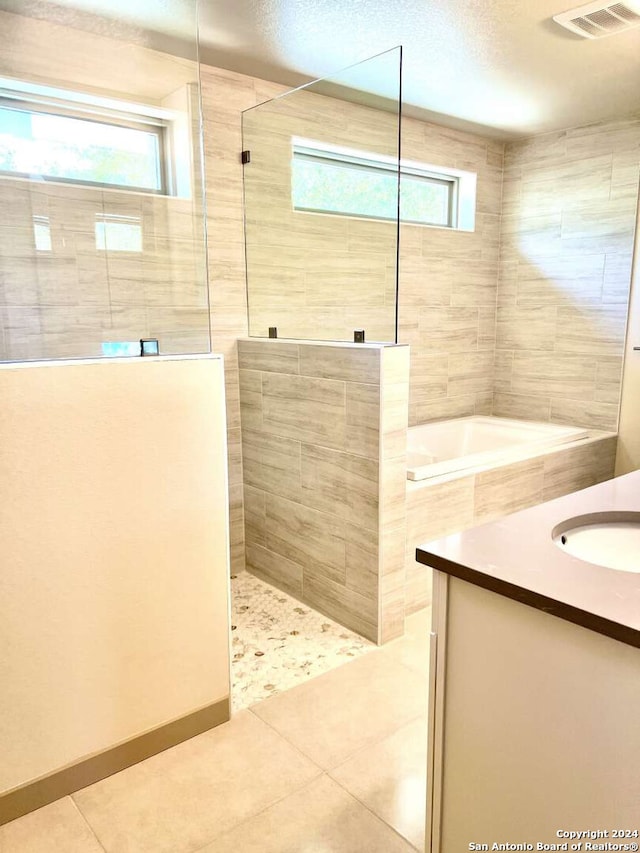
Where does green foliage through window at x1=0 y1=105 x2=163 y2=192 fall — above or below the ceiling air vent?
below

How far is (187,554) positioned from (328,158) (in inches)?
79.4

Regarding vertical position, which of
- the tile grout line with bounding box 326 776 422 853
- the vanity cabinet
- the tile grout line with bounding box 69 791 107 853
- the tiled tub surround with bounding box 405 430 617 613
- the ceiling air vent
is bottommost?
the tile grout line with bounding box 69 791 107 853

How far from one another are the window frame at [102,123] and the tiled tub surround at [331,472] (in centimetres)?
91

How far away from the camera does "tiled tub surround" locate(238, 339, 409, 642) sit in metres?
2.47

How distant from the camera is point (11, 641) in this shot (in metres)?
1.62

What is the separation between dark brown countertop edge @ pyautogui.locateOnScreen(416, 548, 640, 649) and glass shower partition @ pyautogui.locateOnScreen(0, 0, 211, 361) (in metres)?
1.18

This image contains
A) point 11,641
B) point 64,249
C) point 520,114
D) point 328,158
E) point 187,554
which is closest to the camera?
point 11,641

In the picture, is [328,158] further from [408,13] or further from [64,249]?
[64,249]

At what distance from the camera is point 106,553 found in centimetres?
176

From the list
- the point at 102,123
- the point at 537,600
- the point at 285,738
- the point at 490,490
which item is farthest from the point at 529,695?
the point at 102,123

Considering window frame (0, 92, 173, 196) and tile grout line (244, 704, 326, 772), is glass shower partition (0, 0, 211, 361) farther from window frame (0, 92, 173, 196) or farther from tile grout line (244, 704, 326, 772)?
tile grout line (244, 704, 326, 772)

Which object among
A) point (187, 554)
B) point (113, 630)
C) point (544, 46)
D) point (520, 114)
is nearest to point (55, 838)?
point (113, 630)

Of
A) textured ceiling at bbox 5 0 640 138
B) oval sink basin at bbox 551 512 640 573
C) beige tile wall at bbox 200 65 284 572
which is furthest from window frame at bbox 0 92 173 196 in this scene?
oval sink basin at bbox 551 512 640 573

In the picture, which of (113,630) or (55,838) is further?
(113,630)
